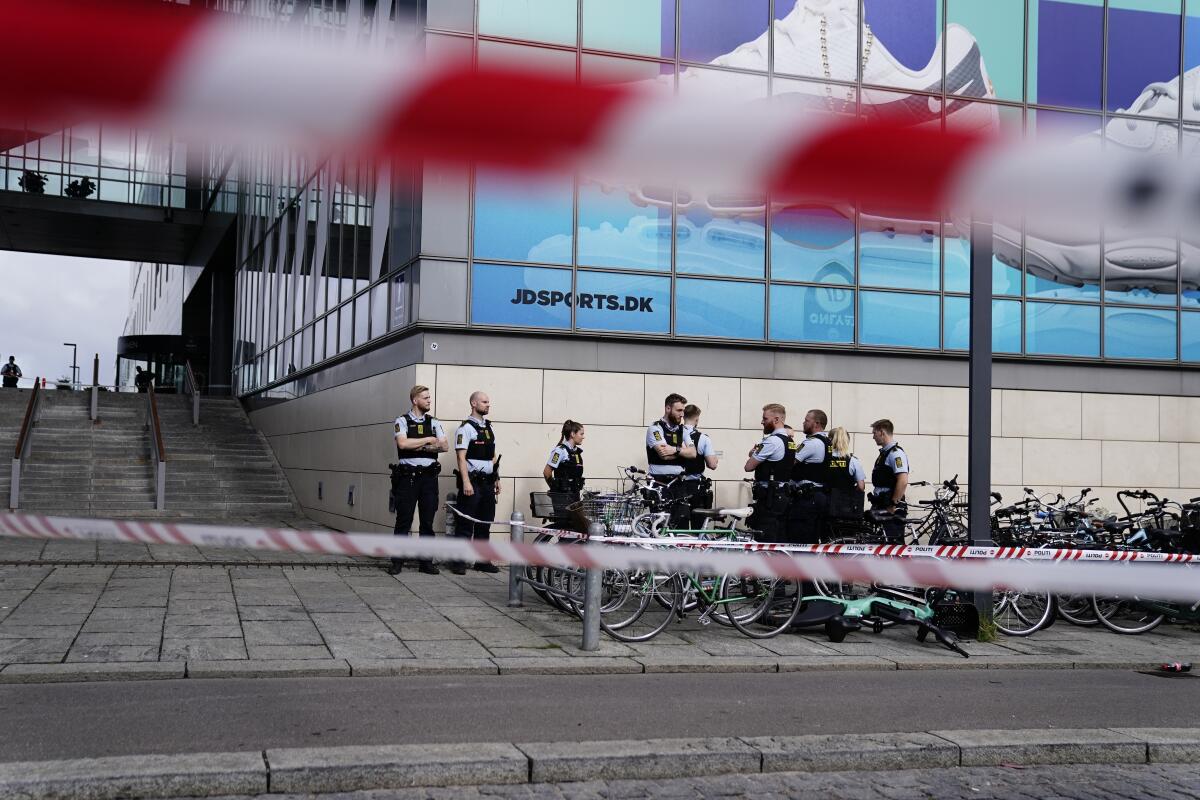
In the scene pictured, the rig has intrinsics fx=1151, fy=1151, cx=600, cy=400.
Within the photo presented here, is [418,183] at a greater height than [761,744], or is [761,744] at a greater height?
[418,183]

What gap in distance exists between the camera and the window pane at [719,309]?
1380 cm

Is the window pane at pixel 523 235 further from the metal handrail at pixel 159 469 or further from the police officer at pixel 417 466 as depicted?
the metal handrail at pixel 159 469

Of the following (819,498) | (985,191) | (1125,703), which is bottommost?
(1125,703)

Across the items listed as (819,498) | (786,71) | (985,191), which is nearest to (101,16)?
(985,191)

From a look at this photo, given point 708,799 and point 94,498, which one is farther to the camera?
point 94,498

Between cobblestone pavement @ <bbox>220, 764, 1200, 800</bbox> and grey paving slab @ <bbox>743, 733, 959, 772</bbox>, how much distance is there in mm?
49

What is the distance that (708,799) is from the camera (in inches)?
179

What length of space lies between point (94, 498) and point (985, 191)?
752 inches

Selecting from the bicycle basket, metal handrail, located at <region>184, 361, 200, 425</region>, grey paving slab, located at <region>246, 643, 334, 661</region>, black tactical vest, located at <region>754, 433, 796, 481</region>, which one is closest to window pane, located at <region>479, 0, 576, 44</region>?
black tactical vest, located at <region>754, 433, 796, 481</region>

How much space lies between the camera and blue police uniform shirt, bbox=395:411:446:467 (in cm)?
1097

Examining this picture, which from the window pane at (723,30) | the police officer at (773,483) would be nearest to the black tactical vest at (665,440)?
the police officer at (773,483)

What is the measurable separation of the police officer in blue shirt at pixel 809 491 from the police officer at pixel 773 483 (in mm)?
90

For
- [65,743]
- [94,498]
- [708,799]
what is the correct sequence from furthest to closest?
[94,498]
[65,743]
[708,799]

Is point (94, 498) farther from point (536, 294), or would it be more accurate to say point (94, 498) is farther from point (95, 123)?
point (95, 123)
